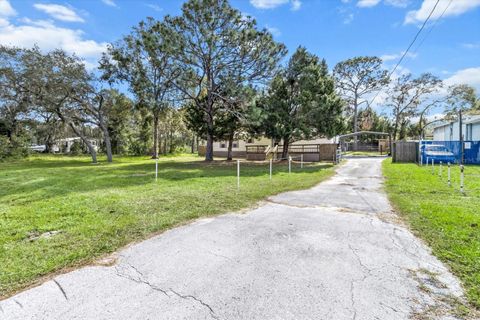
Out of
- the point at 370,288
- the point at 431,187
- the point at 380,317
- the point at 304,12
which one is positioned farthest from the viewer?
the point at 304,12

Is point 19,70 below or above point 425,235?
above

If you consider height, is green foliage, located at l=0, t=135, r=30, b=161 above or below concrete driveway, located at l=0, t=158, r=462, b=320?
above

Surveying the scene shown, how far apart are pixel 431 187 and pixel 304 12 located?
8.22 m

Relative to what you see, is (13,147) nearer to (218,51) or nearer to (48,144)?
(48,144)

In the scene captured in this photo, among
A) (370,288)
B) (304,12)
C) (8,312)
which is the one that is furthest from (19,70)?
(370,288)

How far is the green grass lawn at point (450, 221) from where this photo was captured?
9.89ft

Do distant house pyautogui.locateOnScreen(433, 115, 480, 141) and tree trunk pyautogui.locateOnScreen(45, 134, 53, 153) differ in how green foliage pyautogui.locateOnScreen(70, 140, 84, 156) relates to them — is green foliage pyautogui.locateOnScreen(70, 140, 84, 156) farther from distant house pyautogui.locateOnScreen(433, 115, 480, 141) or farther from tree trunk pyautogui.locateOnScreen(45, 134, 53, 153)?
distant house pyautogui.locateOnScreen(433, 115, 480, 141)

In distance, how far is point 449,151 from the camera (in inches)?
709

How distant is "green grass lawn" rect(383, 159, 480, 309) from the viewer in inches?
119

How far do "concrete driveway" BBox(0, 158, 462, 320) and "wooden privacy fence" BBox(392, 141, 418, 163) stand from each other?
1770cm

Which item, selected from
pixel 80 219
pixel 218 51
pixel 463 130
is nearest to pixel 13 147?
pixel 218 51

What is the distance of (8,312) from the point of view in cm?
225

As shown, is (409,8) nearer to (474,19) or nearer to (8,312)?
(474,19)

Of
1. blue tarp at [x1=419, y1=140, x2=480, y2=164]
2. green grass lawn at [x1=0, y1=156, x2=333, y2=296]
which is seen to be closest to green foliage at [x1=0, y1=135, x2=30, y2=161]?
green grass lawn at [x1=0, y1=156, x2=333, y2=296]
